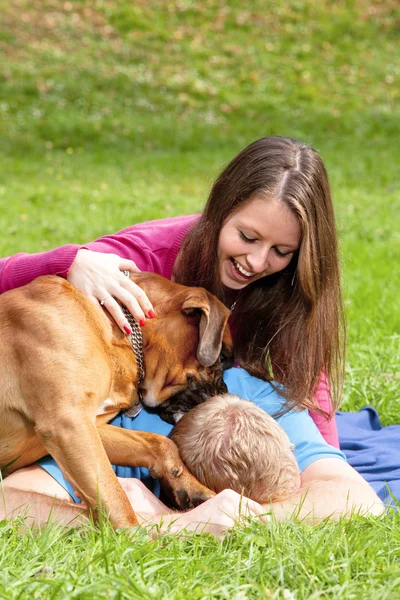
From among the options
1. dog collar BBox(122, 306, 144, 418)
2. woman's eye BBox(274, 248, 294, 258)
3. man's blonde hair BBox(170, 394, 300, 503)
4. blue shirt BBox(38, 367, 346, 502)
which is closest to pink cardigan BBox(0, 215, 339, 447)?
blue shirt BBox(38, 367, 346, 502)

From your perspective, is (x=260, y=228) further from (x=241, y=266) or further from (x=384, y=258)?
(x=384, y=258)

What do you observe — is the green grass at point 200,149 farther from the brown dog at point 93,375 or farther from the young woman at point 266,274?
the young woman at point 266,274

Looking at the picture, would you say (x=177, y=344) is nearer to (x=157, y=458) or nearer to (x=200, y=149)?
(x=157, y=458)

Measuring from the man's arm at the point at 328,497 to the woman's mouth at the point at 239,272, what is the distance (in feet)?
3.84

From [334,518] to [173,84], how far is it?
18.5 metres

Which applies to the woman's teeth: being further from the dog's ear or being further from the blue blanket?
the blue blanket

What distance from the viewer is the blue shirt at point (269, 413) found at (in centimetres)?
396

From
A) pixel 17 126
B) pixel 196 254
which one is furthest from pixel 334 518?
pixel 17 126

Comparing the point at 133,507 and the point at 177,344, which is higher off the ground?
the point at 177,344

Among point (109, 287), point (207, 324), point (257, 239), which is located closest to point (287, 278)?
point (257, 239)

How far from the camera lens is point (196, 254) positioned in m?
4.79

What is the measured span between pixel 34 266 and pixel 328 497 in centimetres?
210

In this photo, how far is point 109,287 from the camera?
13.1 feet

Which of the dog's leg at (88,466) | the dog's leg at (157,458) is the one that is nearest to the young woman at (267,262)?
the dog's leg at (157,458)
